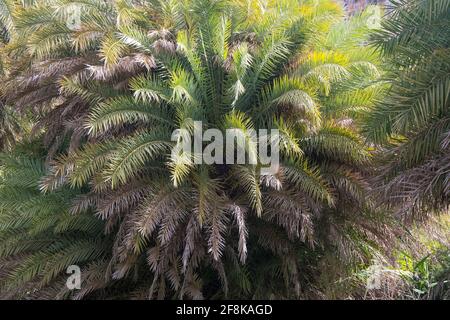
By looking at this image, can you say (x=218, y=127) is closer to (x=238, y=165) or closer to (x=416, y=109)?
(x=238, y=165)

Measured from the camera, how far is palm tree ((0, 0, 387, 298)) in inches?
197

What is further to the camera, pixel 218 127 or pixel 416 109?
pixel 218 127

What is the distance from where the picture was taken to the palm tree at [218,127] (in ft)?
16.4

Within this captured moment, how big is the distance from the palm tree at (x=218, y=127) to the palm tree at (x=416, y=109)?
1.45ft

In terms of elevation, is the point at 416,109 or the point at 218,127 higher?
the point at 218,127

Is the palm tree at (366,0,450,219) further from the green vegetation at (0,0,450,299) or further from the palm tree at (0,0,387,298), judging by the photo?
the palm tree at (0,0,387,298)

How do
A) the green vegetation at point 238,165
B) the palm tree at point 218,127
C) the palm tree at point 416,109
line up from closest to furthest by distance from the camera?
the palm tree at point 416,109
the green vegetation at point 238,165
the palm tree at point 218,127

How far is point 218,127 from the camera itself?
17.5ft

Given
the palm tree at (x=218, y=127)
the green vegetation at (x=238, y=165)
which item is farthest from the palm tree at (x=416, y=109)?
the palm tree at (x=218, y=127)

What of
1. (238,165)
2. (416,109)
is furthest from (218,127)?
(416,109)

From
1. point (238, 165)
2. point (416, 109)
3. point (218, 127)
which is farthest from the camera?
point (218, 127)

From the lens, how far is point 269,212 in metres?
5.16

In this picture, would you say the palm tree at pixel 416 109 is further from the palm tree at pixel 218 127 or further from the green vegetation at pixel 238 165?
the palm tree at pixel 218 127

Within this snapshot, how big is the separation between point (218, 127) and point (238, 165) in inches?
18.9
